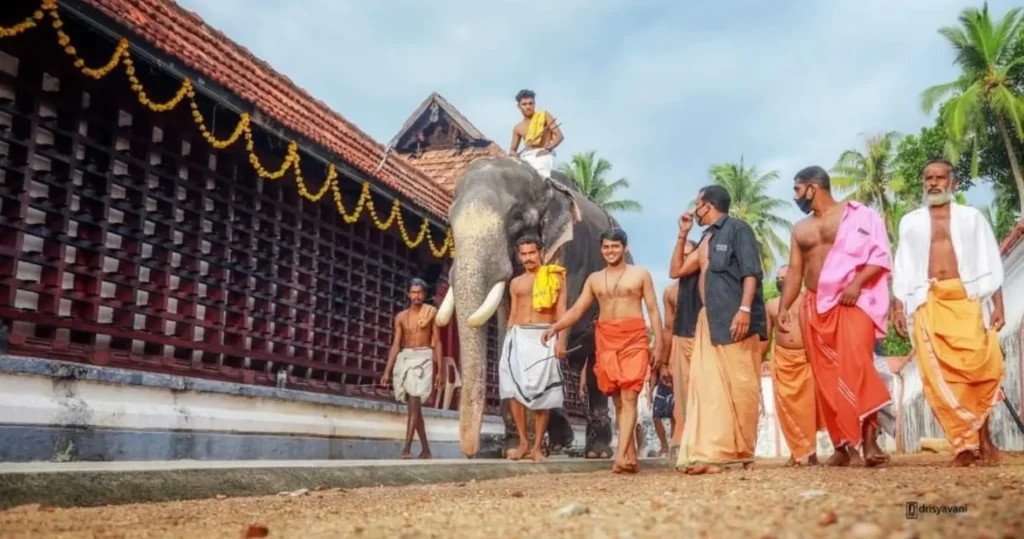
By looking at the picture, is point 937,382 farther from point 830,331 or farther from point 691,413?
point 691,413

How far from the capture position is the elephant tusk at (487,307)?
729cm

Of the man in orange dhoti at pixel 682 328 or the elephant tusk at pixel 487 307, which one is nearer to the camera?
the man in orange dhoti at pixel 682 328

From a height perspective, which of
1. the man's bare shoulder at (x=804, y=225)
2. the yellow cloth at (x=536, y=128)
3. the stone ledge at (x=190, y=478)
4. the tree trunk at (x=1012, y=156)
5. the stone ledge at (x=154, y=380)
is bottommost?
the stone ledge at (x=190, y=478)

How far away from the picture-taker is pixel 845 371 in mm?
5789

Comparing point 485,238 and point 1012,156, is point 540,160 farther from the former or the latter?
point 1012,156

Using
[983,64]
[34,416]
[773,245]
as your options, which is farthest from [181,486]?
[773,245]

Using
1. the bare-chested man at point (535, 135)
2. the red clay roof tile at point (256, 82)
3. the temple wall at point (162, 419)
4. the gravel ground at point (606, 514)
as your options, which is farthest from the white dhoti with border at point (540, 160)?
the gravel ground at point (606, 514)

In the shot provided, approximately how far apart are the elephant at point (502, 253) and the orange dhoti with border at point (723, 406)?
1868 mm

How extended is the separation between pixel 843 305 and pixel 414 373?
13.3 ft

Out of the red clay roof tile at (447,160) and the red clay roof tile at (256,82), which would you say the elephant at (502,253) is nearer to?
the red clay roof tile at (256,82)

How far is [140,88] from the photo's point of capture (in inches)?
249

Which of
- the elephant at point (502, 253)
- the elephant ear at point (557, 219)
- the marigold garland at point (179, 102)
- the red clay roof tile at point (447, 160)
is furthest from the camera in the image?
the red clay roof tile at point (447, 160)

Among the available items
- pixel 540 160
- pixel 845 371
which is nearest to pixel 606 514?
pixel 845 371

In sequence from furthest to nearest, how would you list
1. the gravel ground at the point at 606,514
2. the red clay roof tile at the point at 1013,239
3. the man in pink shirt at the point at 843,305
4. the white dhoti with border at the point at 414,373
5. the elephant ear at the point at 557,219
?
the red clay roof tile at the point at 1013,239, the elephant ear at the point at 557,219, the white dhoti with border at the point at 414,373, the man in pink shirt at the point at 843,305, the gravel ground at the point at 606,514
